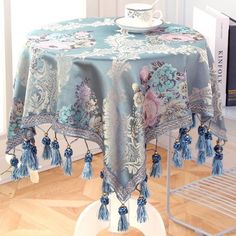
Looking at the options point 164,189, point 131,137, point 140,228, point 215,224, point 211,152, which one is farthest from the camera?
point 164,189

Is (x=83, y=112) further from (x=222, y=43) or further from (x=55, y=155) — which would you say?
(x=222, y=43)

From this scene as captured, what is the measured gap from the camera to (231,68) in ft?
7.35

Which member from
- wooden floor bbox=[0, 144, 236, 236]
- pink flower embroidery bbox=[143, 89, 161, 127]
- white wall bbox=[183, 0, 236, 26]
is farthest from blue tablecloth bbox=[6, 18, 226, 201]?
white wall bbox=[183, 0, 236, 26]

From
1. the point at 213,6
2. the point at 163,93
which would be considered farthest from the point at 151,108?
the point at 213,6

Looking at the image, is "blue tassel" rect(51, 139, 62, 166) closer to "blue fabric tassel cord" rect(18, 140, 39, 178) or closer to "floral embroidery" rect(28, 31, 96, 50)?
"blue fabric tassel cord" rect(18, 140, 39, 178)

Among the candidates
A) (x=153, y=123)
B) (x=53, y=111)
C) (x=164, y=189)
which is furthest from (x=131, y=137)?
(x=164, y=189)

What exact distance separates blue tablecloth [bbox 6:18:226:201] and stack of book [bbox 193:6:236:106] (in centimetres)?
31

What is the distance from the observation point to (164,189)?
2.69m

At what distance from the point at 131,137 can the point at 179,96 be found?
0.19 meters

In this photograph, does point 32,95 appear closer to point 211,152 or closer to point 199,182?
point 211,152

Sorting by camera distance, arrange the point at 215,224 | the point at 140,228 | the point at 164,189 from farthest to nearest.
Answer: the point at 164,189 < the point at 215,224 < the point at 140,228

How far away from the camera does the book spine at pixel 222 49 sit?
2164 millimetres

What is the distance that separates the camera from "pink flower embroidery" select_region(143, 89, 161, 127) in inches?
68.3

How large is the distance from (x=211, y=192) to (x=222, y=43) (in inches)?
26.6
